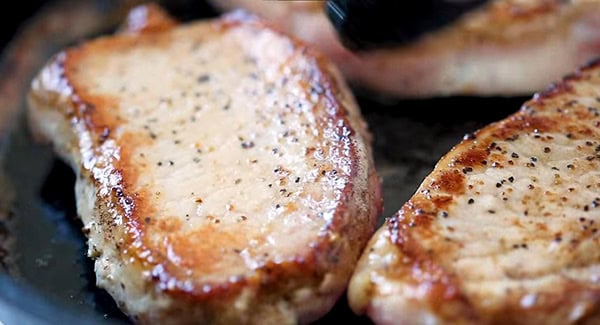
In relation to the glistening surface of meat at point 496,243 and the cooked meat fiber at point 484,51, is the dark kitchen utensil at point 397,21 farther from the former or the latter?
the glistening surface of meat at point 496,243

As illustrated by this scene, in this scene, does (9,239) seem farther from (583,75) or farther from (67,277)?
(583,75)

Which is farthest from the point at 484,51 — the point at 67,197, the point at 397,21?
the point at 67,197

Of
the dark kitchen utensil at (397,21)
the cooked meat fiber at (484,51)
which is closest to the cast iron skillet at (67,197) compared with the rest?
the cooked meat fiber at (484,51)

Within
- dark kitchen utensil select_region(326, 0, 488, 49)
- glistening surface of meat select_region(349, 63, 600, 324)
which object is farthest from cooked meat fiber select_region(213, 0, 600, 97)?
glistening surface of meat select_region(349, 63, 600, 324)

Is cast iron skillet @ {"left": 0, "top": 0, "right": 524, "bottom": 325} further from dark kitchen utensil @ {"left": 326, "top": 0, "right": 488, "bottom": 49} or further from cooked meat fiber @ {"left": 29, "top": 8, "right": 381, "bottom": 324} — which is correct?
dark kitchen utensil @ {"left": 326, "top": 0, "right": 488, "bottom": 49}

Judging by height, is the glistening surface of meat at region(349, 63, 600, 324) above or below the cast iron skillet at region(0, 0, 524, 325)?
above

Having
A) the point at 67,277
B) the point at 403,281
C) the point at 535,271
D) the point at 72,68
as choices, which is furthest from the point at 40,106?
the point at 535,271
